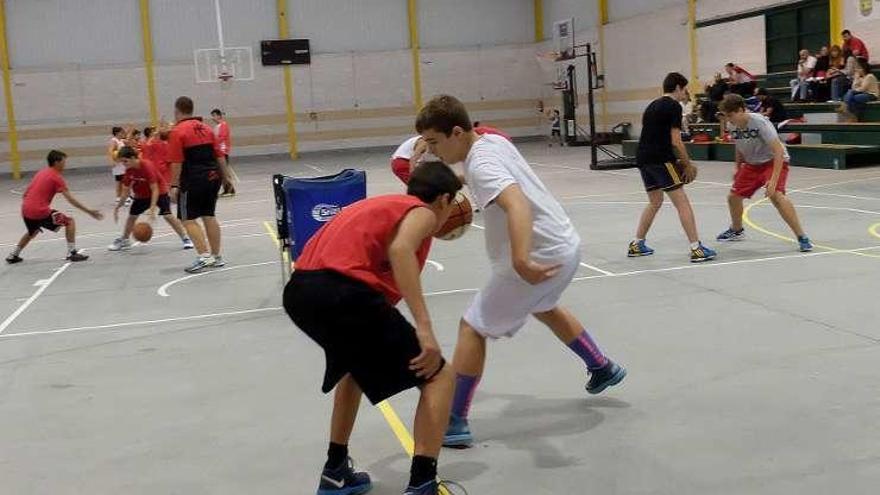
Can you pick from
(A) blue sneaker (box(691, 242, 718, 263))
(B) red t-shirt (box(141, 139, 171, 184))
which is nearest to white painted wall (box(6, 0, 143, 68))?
(B) red t-shirt (box(141, 139, 171, 184))

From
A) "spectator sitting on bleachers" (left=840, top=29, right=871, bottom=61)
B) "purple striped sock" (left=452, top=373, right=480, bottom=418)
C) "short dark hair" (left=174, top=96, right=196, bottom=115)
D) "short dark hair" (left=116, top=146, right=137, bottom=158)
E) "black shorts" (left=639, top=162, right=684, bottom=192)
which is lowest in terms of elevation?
"purple striped sock" (left=452, top=373, right=480, bottom=418)

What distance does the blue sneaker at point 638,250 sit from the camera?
1010cm

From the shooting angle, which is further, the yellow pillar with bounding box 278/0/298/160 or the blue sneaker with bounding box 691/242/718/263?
the yellow pillar with bounding box 278/0/298/160

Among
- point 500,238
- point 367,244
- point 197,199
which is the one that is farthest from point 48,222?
point 367,244

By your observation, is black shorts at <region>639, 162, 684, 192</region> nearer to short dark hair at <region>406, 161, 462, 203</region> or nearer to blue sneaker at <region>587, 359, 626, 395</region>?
blue sneaker at <region>587, 359, 626, 395</region>

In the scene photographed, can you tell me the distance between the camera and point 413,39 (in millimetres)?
36656

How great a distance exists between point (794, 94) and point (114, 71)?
22980 mm

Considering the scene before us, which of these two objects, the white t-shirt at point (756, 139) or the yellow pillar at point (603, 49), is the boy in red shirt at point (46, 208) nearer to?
the white t-shirt at point (756, 139)

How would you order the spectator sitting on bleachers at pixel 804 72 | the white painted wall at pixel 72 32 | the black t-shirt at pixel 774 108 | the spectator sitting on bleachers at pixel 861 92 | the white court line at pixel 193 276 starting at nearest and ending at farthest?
the white court line at pixel 193 276, the spectator sitting on bleachers at pixel 861 92, the black t-shirt at pixel 774 108, the spectator sitting on bleachers at pixel 804 72, the white painted wall at pixel 72 32

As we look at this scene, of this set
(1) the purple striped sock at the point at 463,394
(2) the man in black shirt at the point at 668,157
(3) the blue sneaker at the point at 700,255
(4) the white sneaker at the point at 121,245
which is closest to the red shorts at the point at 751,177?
(2) the man in black shirt at the point at 668,157

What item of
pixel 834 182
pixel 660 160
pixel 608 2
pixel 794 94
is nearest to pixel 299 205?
pixel 660 160

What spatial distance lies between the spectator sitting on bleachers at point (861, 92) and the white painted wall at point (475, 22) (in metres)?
18.5

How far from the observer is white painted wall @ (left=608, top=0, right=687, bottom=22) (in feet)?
99.0

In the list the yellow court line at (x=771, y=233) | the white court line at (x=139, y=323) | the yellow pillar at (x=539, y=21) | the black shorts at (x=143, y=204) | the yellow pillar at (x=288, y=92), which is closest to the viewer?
the white court line at (x=139, y=323)
